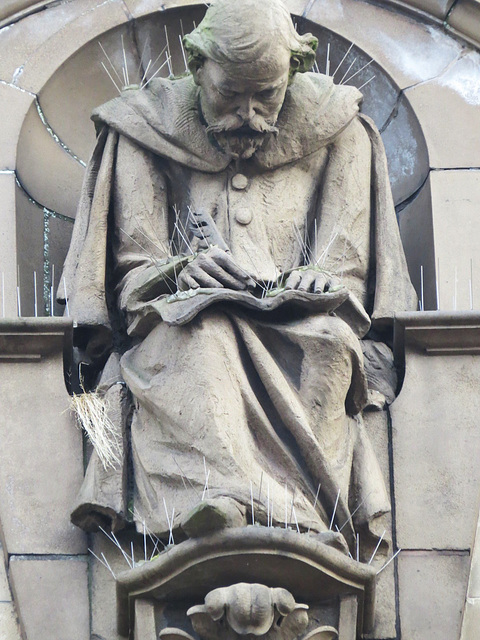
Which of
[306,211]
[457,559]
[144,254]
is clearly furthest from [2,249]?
[457,559]

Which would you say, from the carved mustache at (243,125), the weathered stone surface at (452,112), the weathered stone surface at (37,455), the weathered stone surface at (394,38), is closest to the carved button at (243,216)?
the carved mustache at (243,125)

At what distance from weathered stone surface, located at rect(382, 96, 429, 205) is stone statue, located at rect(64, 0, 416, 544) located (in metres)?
0.51

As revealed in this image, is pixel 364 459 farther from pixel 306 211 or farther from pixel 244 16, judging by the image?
pixel 244 16

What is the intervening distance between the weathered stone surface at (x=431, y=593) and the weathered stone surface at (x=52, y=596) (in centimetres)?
97

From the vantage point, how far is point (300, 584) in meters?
6.06

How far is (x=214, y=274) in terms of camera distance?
21.3ft

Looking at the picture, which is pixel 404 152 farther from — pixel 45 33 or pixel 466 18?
pixel 45 33

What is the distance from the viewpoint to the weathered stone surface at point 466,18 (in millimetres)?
8039

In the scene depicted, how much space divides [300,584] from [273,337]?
843mm

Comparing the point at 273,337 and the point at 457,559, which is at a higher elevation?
the point at 273,337

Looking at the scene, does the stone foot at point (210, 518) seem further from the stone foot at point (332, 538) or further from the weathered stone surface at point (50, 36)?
the weathered stone surface at point (50, 36)

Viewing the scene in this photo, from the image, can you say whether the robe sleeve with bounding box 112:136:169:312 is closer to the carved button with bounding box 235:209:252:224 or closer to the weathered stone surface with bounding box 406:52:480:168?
the carved button with bounding box 235:209:252:224

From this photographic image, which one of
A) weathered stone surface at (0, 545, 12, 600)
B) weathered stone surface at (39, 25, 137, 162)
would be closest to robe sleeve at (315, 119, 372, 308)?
weathered stone surface at (39, 25, 137, 162)

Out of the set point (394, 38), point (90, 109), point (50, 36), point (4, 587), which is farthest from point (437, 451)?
point (50, 36)
